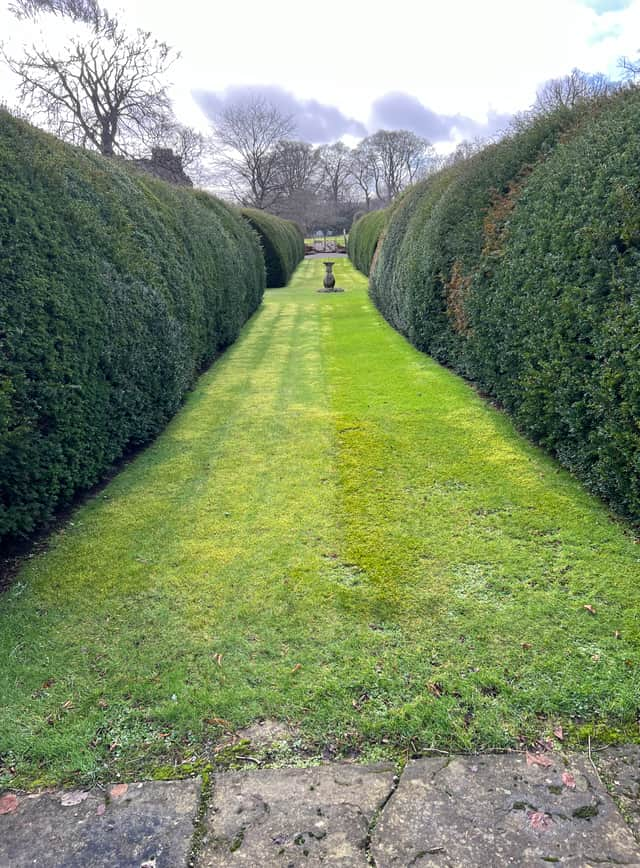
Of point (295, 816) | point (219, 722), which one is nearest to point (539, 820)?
point (295, 816)

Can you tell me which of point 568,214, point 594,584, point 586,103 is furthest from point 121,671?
point 586,103

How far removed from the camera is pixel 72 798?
2.00 meters

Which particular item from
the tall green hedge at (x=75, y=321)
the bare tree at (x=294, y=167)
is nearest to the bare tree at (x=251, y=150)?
the bare tree at (x=294, y=167)

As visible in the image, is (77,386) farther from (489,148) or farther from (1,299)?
(489,148)

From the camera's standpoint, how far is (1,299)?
3.46 metres

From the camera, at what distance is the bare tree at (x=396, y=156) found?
56.2 metres

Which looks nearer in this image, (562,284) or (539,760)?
(539,760)

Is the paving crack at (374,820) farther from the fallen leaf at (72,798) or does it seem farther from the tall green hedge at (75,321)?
the tall green hedge at (75,321)

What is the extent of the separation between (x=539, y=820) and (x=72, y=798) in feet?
6.03

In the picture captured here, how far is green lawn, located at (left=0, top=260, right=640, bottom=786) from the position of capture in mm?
2281

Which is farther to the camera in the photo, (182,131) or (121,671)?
(182,131)

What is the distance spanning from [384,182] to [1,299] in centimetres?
6617

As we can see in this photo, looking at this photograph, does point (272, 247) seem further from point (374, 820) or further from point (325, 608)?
point (374, 820)

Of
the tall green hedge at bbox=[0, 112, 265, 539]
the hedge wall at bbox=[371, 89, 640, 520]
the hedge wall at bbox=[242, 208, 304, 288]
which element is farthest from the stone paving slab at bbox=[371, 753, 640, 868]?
the hedge wall at bbox=[242, 208, 304, 288]
